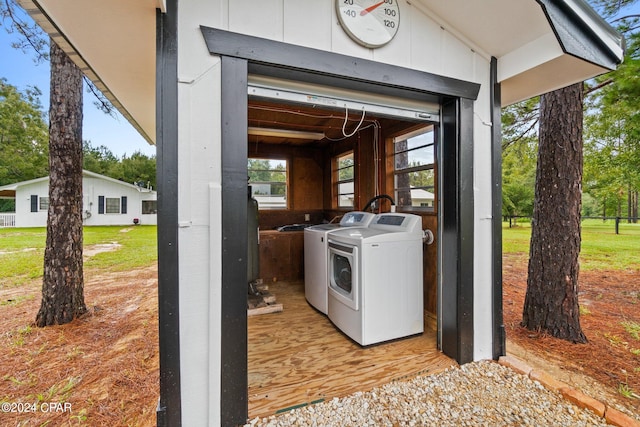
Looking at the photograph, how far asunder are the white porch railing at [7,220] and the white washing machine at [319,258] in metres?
17.1

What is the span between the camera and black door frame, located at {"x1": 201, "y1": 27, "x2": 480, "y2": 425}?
154 centimetres

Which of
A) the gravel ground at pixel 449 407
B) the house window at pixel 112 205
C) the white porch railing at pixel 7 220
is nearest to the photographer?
the gravel ground at pixel 449 407

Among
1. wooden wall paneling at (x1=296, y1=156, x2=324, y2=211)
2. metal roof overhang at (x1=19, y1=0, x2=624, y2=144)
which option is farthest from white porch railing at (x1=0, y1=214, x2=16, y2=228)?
metal roof overhang at (x1=19, y1=0, x2=624, y2=144)

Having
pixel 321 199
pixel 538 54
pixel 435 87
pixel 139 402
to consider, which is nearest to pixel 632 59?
pixel 538 54

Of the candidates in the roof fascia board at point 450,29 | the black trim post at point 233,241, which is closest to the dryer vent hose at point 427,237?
the roof fascia board at point 450,29

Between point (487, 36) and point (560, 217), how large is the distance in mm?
1850

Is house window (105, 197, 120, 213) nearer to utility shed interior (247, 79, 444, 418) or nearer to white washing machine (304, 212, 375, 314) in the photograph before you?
utility shed interior (247, 79, 444, 418)

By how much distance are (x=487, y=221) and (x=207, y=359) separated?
222cm

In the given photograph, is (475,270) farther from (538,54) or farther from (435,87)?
(538,54)

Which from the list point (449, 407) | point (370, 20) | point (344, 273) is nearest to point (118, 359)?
point (344, 273)

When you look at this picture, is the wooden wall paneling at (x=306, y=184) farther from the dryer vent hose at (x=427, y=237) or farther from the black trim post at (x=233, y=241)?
the black trim post at (x=233, y=241)

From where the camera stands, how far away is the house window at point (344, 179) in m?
4.64

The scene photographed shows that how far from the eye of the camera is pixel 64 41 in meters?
1.77

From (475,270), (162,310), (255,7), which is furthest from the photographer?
(475,270)
